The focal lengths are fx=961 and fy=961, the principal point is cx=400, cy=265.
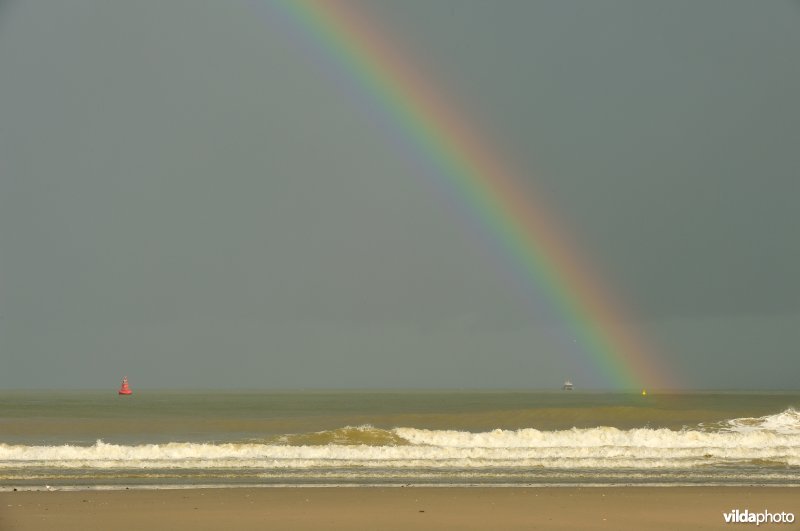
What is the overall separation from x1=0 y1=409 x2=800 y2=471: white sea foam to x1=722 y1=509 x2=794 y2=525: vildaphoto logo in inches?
403

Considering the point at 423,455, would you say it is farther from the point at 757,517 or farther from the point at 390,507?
the point at 757,517

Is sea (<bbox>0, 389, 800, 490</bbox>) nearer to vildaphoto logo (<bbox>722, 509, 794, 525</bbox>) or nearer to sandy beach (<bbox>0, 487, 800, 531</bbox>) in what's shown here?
sandy beach (<bbox>0, 487, 800, 531</bbox>)

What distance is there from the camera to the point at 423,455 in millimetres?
36406

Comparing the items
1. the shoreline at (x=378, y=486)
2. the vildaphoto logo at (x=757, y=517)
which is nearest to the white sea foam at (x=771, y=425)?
the shoreline at (x=378, y=486)

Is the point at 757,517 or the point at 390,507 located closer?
the point at 757,517

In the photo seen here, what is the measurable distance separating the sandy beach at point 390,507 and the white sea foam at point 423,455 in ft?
21.8

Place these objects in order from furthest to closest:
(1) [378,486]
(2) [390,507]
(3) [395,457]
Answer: (3) [395,457] → (1) [378,486] → (2) [390,507]

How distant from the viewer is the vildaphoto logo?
1997 cm

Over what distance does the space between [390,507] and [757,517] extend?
8.04 m

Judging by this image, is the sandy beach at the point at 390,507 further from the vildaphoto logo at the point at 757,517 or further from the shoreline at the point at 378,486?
the shoreline at the point at 378,486

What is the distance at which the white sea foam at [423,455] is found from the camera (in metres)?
32.3

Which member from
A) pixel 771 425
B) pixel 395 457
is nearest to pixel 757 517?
pixel 395 457

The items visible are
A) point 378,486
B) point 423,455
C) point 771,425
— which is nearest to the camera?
point 378,486

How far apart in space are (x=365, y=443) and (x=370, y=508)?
20.3 meters
